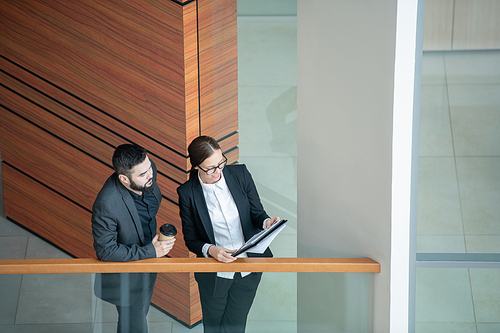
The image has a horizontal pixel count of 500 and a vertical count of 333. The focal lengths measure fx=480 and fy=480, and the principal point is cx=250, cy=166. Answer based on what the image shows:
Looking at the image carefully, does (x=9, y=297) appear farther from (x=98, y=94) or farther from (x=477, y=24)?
(x=477, y=24)

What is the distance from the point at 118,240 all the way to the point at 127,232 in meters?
0.09

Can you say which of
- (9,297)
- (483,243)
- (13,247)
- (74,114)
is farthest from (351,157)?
(13,247)

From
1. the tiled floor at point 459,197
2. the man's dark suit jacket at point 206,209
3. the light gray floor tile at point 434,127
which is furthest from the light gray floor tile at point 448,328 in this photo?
the man's dark suit jacket at point 206,209

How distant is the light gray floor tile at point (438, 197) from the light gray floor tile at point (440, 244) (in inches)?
1.2

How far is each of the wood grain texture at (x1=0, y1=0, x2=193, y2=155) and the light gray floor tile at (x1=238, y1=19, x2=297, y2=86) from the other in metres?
1.10

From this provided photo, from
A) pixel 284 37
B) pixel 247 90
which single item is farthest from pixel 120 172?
pixel 284 37

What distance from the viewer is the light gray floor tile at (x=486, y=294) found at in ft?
9.40

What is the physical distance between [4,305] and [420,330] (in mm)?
2421

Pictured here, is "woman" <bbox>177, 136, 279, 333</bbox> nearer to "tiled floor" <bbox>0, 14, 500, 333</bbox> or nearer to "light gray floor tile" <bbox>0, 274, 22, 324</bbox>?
"tiled floor" <bbox>0, 14, 500, 333</bbox>

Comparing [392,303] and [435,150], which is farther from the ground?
[435,150]

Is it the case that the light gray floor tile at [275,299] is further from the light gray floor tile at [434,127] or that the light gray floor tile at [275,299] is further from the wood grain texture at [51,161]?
the wood grain texture at [51,161]

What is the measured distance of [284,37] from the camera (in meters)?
5.44

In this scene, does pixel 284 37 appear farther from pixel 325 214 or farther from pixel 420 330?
pixel 420 330

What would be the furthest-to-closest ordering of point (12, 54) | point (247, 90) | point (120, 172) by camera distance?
point (247, 90)
point (12, 54)
point (120, 172)
